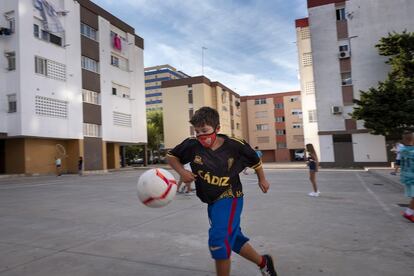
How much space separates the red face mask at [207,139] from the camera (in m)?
2.96

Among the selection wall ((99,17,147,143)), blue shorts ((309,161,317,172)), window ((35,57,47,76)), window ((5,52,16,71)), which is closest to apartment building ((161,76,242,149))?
wall ((99,17,147,143))

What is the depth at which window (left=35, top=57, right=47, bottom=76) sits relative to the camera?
2539 cm

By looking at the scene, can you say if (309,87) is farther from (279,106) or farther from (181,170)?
(181,170)

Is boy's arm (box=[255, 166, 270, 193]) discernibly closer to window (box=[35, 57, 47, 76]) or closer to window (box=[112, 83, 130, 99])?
window (box=[35, 57, 47, 76])

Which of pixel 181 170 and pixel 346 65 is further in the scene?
pixel 346 65

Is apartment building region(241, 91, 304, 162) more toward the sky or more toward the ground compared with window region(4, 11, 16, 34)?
more toward the ground

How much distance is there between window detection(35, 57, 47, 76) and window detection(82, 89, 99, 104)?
15.1ft

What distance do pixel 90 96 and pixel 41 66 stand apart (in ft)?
19.4

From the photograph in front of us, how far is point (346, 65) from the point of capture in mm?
29922

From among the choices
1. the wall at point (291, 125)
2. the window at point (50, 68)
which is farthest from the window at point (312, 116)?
the wall at point (291, 125)

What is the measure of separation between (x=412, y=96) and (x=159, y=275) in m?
25.4

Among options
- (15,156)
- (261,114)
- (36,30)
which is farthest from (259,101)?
(15,156)

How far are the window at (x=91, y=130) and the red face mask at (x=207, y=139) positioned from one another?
95.8 feet

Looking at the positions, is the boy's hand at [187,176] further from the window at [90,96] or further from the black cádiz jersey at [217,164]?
the window at [90,96]
